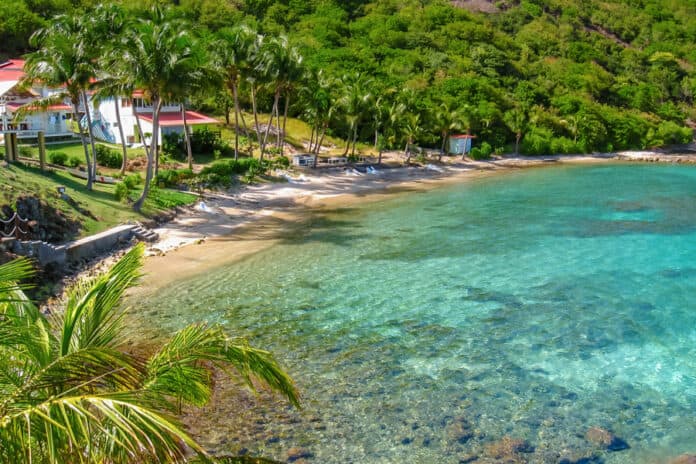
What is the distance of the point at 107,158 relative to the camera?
39.5 metres

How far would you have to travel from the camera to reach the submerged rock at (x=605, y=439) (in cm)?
1355

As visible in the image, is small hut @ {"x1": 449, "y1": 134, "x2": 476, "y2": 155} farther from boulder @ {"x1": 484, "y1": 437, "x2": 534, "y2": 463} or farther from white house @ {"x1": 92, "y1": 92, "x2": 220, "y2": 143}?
boulder @ {"x1": 484, "y1": 437, "x2": 534, "y2": 463}

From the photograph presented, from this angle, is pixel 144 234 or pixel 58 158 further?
pixel 58 158

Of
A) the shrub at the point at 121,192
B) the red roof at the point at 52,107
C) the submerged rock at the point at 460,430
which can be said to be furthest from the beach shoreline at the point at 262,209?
the red roof at the point at 52,107

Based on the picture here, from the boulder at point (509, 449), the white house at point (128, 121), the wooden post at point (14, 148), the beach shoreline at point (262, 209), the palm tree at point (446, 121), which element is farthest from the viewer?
the palm tree at point (446, 121)

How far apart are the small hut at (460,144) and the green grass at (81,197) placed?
120ft

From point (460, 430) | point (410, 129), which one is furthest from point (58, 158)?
point (410, 129)

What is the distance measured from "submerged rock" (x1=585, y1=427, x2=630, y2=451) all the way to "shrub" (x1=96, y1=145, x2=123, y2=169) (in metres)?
33.4

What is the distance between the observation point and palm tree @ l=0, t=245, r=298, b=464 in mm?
4432

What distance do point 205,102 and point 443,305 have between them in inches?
1654

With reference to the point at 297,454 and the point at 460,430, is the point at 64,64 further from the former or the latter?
the point at 460,430

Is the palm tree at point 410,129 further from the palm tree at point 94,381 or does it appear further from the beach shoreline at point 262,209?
the palm tree at point 94,381

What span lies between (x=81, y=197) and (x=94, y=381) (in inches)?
1046

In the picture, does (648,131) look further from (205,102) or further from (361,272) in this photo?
(361,272)
